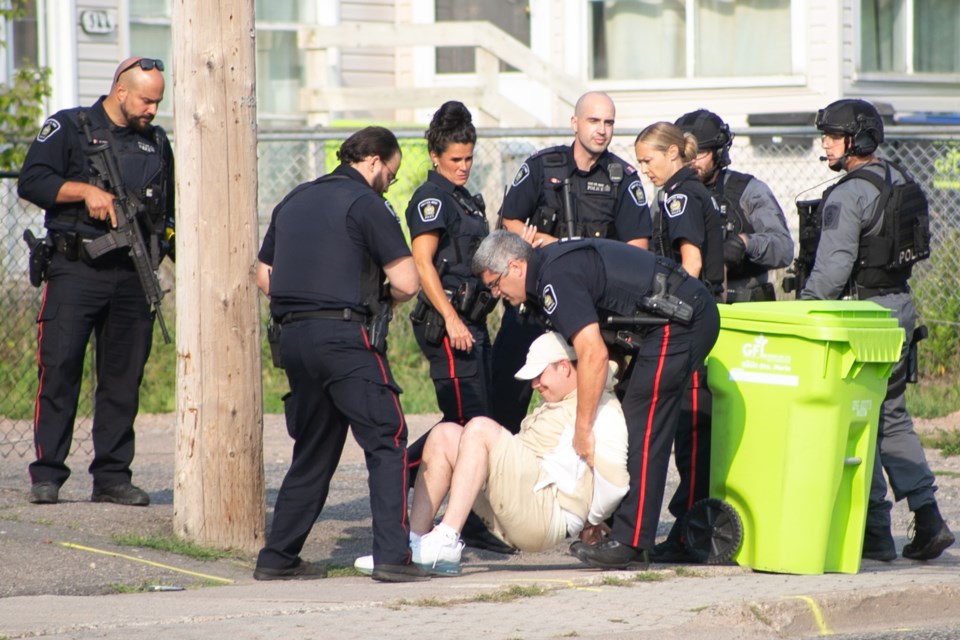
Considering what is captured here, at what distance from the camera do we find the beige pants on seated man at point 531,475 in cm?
589

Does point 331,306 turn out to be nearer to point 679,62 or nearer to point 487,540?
point 487,540

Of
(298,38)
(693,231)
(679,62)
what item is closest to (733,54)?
(679,62)

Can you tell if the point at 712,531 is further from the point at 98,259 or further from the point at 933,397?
the point at 933,397

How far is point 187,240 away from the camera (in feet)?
20.8

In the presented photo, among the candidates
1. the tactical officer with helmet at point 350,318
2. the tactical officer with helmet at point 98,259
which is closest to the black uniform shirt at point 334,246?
the tactical officer with helmet at point 350,318

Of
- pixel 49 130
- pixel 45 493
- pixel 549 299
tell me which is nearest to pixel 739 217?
pixel 549 299

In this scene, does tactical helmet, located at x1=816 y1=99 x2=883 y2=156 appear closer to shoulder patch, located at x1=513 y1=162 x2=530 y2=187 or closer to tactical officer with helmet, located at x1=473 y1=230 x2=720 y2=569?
tactical officer with helmet, located at x1=473 y1=230 x2=720 y2=569

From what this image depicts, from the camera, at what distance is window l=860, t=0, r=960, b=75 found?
16.4 m

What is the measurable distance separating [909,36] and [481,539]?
37.8 feet

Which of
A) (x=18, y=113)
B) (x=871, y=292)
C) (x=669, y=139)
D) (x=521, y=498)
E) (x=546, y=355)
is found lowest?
(x=521, y=498)

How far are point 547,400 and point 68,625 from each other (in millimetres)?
2252

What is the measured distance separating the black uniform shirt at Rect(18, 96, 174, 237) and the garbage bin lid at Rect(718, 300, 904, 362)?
117 inches

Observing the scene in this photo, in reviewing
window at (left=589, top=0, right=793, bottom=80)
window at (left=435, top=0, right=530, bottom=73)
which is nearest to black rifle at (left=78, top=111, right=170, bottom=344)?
window at (left=589, top=0, right=793, bottom=80)

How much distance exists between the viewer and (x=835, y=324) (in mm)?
5691
